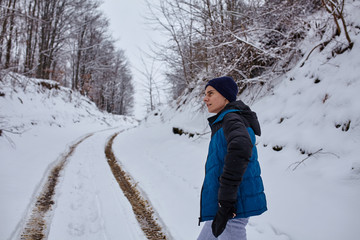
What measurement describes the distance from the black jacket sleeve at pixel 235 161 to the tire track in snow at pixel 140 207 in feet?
6.43

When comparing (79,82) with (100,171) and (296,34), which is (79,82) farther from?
(296,34)

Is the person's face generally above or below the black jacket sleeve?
above

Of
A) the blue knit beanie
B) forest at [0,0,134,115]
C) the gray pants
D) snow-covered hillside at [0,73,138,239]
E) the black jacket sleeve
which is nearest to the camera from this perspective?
the black jacket sleeve

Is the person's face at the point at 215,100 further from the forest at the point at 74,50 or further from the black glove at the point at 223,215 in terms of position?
the forest at the point at 74,50

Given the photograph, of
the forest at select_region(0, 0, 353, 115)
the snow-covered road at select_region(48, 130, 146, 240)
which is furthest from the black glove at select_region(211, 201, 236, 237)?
the forest at select_region(0, 0, 353, 115)

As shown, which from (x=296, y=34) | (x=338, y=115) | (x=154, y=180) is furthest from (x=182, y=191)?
(x=296, y=34)

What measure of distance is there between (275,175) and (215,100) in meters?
2.52

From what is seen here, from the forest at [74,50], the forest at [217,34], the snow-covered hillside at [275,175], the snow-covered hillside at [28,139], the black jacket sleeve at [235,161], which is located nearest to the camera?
the black jacket sleeve at [235,161]

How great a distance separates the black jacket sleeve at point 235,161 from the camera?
114 cm

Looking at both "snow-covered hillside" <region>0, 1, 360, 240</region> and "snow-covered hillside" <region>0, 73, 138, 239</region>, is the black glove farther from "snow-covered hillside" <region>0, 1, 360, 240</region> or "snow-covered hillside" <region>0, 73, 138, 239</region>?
"snow-covered hillside" <region>0, 73, 138, 239</region>

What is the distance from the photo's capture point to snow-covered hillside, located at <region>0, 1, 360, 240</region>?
2.46 m

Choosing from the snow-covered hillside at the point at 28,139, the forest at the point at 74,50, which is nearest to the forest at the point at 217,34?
the forest at the point at 74,50

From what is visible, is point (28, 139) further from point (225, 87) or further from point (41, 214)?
point (225, 87)

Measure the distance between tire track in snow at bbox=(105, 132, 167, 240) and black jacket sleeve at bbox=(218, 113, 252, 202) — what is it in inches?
77.2
